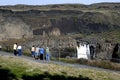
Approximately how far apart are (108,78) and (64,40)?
54.6 meters

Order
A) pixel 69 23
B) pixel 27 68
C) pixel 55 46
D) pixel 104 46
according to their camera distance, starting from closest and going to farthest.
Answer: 1. pixel 27 68
2. pixel 104 46
3. pixel 55 46
4. pixel 69 23

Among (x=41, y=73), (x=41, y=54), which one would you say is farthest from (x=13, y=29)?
(x=41, y=73)

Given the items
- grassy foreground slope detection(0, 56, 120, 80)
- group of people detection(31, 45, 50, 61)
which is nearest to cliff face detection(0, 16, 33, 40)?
group of people detection(31, 45, 50, 61)

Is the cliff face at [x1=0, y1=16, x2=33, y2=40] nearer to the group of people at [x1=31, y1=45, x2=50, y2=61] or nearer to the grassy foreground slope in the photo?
the group of people at [x1=31, y1=45, x2=50, y2=61]

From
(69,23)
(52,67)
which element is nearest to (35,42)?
(52,67)

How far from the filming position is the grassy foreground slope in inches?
1033

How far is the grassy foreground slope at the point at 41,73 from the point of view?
26228 mm

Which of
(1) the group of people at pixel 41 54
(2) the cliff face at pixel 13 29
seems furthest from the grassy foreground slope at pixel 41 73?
(2) the cliff face at pixel 13 29

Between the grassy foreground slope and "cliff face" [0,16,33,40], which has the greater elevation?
"cliff face" [0,16,33,40]

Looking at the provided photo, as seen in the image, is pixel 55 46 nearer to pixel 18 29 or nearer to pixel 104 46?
pixel 104 46

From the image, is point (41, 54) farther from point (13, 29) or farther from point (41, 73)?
point (13, 29)

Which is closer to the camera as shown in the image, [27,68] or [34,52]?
[27,68]

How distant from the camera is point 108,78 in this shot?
95.5 ft

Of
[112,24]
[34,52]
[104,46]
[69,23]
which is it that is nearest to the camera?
[34,52]
